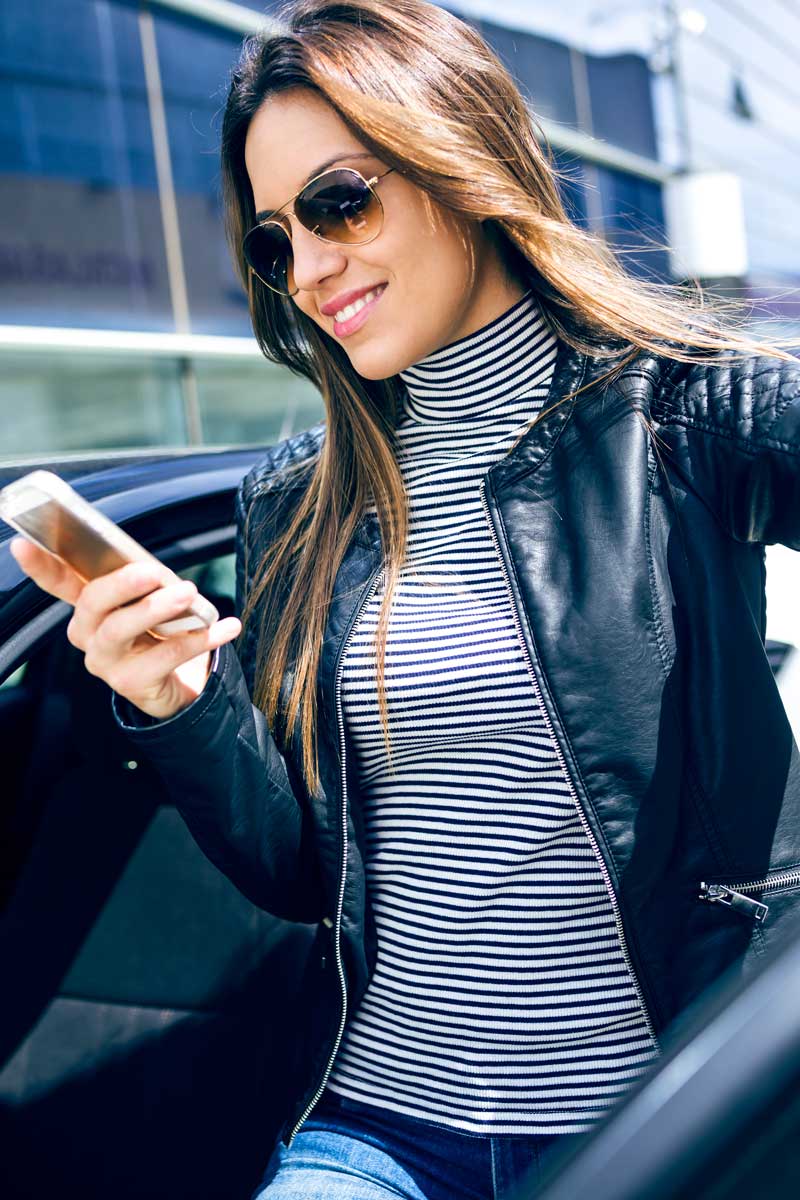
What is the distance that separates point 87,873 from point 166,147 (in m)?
6.61

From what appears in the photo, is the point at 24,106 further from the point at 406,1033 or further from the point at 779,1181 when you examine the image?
the point at 779,1181


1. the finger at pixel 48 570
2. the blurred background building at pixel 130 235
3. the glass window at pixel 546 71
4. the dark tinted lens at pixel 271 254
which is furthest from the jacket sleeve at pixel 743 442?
the glass window at pixel 546 71

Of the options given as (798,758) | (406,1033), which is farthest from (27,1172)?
(798,758)

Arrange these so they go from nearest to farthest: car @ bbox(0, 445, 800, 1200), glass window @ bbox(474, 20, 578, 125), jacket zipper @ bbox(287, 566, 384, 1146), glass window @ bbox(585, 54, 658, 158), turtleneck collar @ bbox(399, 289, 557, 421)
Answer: jacket zipper @ bbox(287, 566, 384, 1146)
turtleneck collar @ bbox(399, 289, 557, 421)
car @ bbox(0, 445, 800, 1200)
glass window @ bbox(474, 20, 578, 125)
glass window @ bbox(585, 54, 658, 158)

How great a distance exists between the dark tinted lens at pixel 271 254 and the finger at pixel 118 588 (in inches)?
25.4

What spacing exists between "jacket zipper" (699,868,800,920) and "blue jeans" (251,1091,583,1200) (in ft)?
0.95

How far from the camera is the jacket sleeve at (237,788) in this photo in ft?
3.78

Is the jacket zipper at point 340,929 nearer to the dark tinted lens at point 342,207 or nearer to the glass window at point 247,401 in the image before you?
the dark tinted lens at point 342,207

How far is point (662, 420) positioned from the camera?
1.27 meters

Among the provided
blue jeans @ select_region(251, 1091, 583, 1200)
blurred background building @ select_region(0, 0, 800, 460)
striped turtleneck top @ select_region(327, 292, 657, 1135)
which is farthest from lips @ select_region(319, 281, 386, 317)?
blurred background building @ select_region(0, 0, 800, 460)

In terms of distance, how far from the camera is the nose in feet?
4.42

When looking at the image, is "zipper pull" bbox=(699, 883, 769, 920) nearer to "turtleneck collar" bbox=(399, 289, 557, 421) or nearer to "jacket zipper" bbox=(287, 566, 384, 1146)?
"jacket zipper" bbox=(287, 566, 384, 1146)

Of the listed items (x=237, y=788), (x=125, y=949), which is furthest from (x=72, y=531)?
(x=125, y=949)

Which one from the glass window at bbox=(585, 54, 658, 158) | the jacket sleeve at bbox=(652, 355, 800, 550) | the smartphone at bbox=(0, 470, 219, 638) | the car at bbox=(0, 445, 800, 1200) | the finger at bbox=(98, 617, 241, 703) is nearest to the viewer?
the smartphone at bbox=(0, 470, 219, 638)
